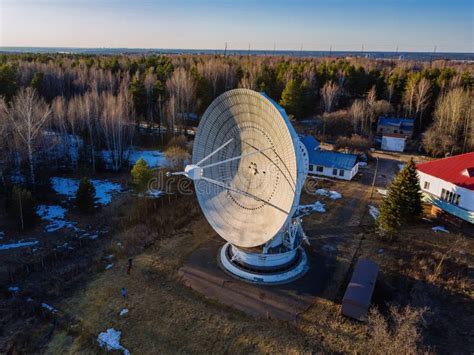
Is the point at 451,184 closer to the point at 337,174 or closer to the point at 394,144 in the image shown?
the point at 337,174

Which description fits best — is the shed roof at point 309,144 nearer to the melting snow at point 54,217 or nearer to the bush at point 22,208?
the melting snow at point 54,217

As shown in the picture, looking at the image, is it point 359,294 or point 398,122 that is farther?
point 398,122

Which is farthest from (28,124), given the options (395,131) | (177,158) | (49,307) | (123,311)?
(395,131)

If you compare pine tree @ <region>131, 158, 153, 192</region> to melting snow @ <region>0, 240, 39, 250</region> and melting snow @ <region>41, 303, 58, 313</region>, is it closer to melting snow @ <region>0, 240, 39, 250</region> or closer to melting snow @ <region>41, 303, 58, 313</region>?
melting snow @ <region>0, 240, 39, 250</region>

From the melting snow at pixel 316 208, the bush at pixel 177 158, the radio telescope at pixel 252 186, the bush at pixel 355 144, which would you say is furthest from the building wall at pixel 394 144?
the radio telescope at pixel 252 186

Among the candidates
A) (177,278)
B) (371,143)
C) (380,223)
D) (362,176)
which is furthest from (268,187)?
(371,143)

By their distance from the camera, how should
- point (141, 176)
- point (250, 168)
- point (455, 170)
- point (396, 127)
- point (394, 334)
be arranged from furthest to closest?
point (396, 127)
point (455, 170)
point (141, 176)
point (250, 168)
point (394, 334)
